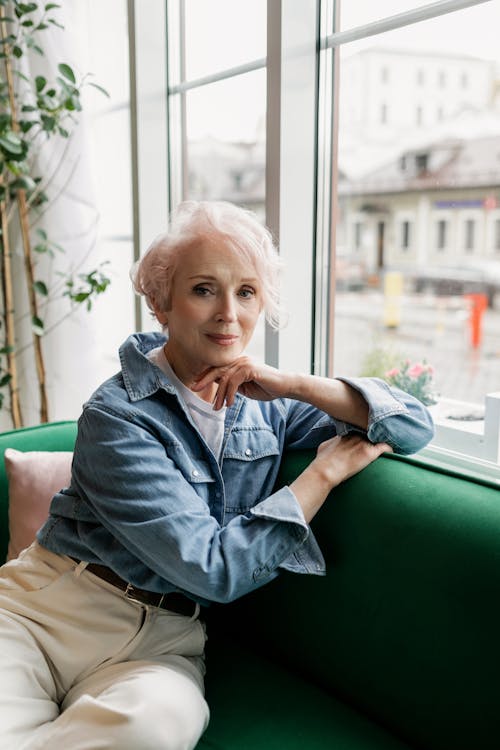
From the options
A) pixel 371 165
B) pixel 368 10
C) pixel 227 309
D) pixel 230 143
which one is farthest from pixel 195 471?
pixel 230 143

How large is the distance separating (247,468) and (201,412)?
15 centimetres

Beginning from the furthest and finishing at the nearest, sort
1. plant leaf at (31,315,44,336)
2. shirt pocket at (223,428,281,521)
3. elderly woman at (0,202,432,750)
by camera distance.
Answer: plant leaf at (31,315,44,336) → shirt pocket at (223,428,281,521) → elderly woman at (0,202,432,750)

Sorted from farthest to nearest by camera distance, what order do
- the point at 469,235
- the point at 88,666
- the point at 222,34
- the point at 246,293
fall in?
the point at 222,34 → the point at 469,235 → the point at 246,293 → the point at 88,666

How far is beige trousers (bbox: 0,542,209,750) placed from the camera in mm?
1167

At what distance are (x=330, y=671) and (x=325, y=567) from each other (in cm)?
20

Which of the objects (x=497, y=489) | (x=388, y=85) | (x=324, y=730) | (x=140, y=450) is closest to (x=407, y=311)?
(x=388, y=85)

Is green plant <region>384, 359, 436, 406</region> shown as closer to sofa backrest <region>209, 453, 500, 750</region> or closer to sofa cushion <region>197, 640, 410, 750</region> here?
sofa backrest <region>209, 453, 500, 750</region>

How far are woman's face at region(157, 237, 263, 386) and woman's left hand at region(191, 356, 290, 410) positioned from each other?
0.07 feet

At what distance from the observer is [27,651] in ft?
4.44

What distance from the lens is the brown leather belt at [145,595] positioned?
4.60ft

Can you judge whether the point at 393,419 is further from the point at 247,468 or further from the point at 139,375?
the point at 139,375

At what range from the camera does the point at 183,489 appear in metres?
1.34

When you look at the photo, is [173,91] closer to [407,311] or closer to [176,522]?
[407,311]

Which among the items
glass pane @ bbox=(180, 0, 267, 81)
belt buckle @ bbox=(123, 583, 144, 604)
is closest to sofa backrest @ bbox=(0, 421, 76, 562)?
belt buckle @ bbox=(123, 583, 144, 604)
